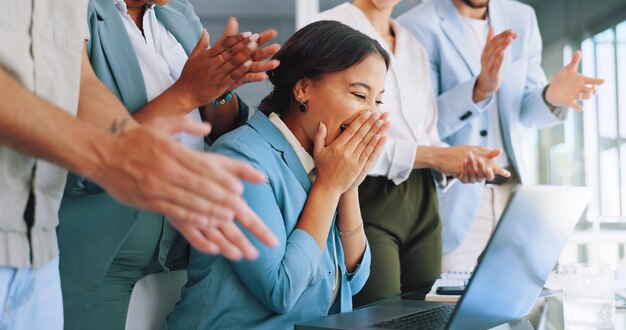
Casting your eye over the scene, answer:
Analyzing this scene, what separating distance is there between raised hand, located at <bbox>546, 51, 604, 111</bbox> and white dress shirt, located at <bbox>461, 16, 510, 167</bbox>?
204mm

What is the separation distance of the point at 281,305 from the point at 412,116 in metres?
1.13

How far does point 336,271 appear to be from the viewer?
5.40 feet

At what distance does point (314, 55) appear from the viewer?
1771mm

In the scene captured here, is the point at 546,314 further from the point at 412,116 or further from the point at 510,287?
the point at 412,116

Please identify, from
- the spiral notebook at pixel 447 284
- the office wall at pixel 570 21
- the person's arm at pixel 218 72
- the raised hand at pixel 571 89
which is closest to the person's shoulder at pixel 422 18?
the raised hand at pixel 571 89

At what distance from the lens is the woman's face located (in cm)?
173

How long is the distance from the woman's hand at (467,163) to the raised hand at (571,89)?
25.0 inches

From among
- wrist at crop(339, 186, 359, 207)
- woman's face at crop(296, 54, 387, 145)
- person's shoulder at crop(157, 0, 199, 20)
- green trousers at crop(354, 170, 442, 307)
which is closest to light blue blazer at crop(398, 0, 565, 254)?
green trousers at crop(354, 170, 442, 307)

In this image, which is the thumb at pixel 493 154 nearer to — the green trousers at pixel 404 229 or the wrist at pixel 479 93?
the green trousers at pixel 404 229

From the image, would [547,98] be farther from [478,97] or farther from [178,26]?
[178,26]

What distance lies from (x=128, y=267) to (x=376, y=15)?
1.32 meters

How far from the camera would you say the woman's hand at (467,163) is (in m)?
2.17

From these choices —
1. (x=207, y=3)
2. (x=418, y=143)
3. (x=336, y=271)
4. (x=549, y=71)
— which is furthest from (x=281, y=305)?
(x=549, y=71)

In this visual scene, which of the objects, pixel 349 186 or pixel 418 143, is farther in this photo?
pixel 418 143
